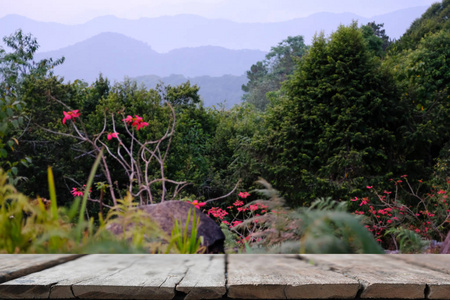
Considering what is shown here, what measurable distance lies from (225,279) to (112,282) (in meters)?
0.27

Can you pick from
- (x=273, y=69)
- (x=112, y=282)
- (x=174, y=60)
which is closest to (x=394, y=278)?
(x=112, y=282)

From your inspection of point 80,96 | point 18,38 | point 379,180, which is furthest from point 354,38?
point 18,38

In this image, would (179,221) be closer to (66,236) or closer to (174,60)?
(66,236)

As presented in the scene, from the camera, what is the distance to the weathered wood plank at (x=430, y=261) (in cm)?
113

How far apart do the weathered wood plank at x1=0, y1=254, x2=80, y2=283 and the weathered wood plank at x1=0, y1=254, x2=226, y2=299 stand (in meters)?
0.04

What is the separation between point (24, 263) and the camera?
117cm

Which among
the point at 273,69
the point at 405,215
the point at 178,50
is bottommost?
the point at 405,215

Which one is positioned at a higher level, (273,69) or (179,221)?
(273,69)

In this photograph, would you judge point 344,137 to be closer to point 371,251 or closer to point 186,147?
point 186,147

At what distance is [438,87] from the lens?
6195mm

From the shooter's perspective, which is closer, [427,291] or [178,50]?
[427,291]

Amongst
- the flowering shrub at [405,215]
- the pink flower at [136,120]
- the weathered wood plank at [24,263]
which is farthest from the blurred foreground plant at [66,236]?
the flowering shrub at [405,215]

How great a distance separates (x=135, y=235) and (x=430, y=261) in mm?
1022

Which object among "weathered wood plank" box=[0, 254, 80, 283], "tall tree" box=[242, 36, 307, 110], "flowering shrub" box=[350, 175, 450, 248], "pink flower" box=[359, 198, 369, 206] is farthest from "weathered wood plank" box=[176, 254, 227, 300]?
"tall tree" box=[242, 36, 307, 110]
